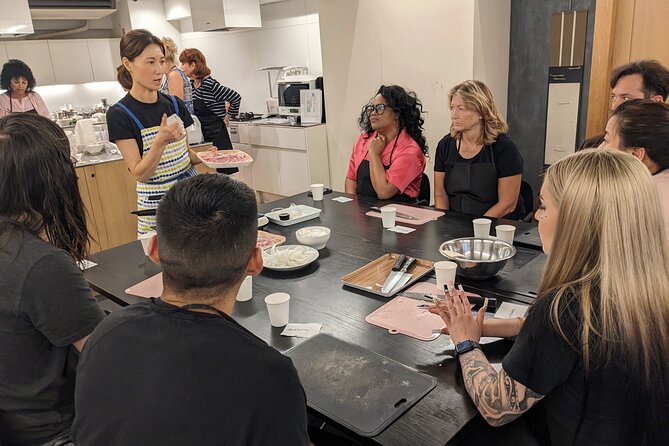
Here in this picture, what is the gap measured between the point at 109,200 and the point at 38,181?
3009mm

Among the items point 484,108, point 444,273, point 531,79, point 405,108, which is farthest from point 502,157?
point 531,79

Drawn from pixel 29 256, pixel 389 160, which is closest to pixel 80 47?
pixel 389 160

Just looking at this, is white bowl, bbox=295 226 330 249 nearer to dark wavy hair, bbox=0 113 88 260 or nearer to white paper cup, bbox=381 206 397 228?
white paper cup, bbox=381 206 397 228

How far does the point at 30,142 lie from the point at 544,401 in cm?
139

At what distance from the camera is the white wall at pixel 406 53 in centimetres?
377

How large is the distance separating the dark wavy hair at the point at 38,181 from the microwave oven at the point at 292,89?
409 centimetres

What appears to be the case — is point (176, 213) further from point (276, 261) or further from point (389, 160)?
point (389, 160)

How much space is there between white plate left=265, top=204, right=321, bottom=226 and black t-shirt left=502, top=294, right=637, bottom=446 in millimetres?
1532

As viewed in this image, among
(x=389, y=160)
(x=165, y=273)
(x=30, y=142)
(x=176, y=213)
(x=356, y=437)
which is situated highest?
(x=30, y=142)

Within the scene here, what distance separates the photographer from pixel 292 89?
5367 mm

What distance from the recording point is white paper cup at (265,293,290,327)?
152 centimetres

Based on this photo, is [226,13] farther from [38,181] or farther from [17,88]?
[38,181]

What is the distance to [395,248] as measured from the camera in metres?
2.08

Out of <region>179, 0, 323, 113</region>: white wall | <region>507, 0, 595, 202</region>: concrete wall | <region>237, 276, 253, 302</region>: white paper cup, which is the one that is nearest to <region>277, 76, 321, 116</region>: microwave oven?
<region>179, 0, 323, 113</region>: white wall
